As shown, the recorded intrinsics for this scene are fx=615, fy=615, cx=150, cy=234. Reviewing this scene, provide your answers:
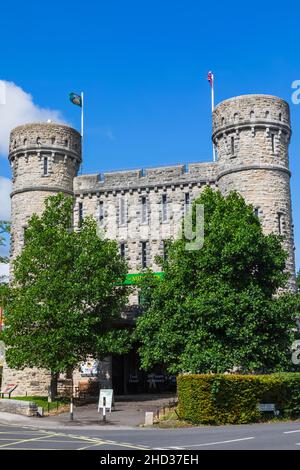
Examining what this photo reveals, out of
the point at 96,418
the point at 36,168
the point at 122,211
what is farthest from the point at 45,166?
the point at 96,418

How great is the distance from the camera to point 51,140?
4216 cm

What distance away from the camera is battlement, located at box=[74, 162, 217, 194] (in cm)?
4103

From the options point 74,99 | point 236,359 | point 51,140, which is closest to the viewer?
point 236,359

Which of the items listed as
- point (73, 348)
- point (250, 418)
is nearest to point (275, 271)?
point (250, 418)

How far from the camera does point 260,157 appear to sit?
124 ft

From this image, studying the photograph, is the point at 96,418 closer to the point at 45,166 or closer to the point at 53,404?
the point at 53,404

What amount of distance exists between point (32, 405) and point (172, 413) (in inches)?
271

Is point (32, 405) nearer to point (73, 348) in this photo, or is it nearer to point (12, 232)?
point (73, 348)

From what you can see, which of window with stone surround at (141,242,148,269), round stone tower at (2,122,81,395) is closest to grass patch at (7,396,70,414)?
round stone tower at (2,122,81,395)

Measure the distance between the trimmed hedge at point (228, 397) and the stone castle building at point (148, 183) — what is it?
11.2 metres

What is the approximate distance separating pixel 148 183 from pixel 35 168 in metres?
7.77

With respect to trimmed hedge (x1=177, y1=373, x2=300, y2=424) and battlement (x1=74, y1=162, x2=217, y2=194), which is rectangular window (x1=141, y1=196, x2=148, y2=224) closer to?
battlement (x1=74, y1=162, x2=217, y2=194)

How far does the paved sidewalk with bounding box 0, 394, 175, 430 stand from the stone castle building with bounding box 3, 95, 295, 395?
5.05m
